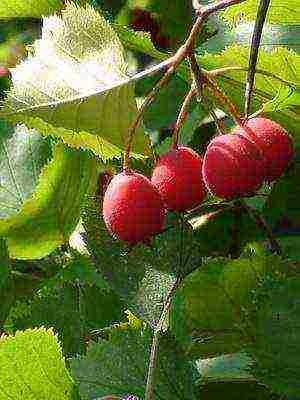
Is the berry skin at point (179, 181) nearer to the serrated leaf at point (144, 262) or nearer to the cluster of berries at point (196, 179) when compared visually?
the cluster of berries at point (196, 179)

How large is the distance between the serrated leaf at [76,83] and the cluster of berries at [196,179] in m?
0.08

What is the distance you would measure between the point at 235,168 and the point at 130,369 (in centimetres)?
22

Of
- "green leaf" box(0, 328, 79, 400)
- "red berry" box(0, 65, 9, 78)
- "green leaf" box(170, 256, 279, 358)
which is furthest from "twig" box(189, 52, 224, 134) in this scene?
"red berry" box(0, 65, 9, 78)

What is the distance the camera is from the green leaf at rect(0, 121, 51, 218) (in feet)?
5.26

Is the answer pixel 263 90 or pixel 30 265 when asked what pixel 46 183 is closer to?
pixel 30 265

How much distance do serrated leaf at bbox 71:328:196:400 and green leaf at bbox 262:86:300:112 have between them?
0.23m

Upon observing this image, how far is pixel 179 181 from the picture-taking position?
103 cm

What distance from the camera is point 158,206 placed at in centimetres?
103

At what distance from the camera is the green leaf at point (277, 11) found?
121 centimetres

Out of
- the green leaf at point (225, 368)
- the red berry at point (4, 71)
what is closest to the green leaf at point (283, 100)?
the green leaf at point (225, 368)

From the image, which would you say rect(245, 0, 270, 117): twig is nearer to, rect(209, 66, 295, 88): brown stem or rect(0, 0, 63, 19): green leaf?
rect(209, 66, 295, 88): brown stem

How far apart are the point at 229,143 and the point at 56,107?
174 millimetres

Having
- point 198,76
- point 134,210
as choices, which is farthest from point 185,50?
point 134,210

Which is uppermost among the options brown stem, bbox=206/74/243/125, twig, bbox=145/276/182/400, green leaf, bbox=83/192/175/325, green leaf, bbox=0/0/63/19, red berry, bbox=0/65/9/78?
green leaf, bbox=0/0/63/19
